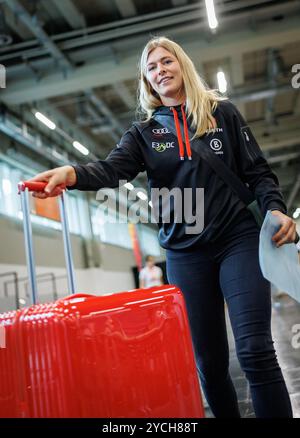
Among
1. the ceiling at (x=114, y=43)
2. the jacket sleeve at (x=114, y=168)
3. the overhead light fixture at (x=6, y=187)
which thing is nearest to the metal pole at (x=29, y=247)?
the jacket sleeve at (x=114, y=168)

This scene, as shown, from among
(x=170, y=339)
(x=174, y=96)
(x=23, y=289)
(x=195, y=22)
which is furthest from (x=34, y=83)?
(x=170, y=339)

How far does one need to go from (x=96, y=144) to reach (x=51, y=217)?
269 cm

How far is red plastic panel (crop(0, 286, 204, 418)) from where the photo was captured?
0.99 m

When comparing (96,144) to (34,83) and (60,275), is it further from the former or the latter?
(34,83)

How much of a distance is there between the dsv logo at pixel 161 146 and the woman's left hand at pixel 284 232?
39 centimetres

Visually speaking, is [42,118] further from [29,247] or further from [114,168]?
[29,247]

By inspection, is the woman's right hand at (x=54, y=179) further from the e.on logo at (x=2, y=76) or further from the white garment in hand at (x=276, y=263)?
the e.on logo at (x=2, y=76)

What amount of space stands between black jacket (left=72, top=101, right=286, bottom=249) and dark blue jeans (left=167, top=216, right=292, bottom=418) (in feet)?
0.17

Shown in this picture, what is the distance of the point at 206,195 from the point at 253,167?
177mm

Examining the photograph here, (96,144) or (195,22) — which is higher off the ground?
(96,144)

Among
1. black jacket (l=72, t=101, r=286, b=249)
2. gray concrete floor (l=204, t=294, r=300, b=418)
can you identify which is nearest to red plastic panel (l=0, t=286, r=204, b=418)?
black jacket (l=72, t=101, r=286, b=249)

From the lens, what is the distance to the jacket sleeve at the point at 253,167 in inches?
56.4

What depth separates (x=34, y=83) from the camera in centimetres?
782

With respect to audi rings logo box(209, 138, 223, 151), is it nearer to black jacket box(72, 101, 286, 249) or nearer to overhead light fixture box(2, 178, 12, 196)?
black jacket box(72, 101, 286, 249)
